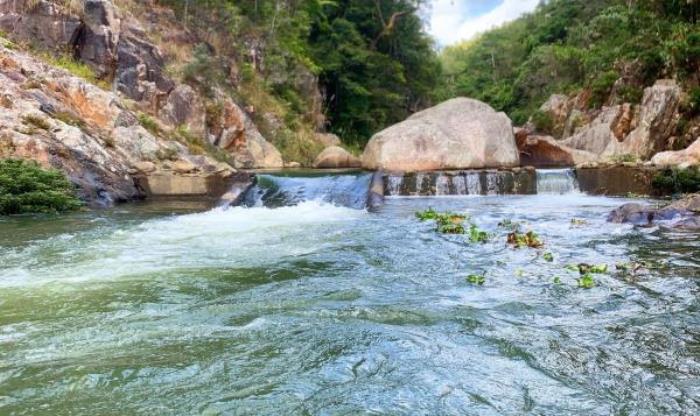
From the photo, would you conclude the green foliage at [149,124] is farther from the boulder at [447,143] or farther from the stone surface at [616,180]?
the stone surface at [616,180]

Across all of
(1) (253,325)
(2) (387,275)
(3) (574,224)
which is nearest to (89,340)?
(1) (253,325)

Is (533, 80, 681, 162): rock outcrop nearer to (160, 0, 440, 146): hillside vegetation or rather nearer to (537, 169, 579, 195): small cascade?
(537, 169, 579, 195): small cascade

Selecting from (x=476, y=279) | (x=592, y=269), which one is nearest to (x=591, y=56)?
(x=592, y=269)

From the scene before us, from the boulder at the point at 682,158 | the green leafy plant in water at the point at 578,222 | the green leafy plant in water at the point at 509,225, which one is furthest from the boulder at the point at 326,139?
the green leafy plant in water at the point at 578,222

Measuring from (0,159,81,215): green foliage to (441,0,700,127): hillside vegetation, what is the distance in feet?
47.9

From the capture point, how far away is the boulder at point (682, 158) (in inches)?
453

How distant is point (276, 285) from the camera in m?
4.77

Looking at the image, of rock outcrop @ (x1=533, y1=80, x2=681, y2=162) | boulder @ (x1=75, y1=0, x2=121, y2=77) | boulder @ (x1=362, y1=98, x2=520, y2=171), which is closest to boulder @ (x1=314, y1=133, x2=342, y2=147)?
boulder @ (x1=362, y1=98, x2=520, y2=171)

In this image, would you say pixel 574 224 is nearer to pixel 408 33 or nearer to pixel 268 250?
pixel 268 250

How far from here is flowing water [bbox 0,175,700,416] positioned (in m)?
2.61

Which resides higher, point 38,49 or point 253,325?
point 38,49

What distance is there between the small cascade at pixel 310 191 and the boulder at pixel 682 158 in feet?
20.5

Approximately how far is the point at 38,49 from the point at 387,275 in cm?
1275

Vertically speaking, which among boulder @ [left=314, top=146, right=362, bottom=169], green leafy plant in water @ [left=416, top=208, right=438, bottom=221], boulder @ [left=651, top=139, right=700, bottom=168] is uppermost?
boulder @ [left=314, top=146, right=362, bottom=169]
